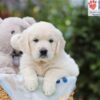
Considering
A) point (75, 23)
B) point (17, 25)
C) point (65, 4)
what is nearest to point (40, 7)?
point (65, 4)

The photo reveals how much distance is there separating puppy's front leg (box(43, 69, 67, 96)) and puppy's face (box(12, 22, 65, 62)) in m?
0.05

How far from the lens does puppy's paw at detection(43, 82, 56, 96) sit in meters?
1.74

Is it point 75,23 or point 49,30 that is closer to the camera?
point 49,30

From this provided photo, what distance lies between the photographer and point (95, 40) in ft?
12.0

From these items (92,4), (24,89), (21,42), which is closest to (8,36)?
(21,42)

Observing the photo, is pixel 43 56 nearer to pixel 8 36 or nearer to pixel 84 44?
pixel 8 36

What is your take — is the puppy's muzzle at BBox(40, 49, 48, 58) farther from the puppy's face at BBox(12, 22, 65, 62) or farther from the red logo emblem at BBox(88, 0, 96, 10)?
the red logo emblem at BBox(88, 0, 96, 10)

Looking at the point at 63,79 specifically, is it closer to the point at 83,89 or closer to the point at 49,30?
the point at 49,30

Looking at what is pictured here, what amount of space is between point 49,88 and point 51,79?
0.04 meters

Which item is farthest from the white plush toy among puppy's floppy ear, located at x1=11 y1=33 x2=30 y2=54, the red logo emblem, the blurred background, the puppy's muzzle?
the blurred background

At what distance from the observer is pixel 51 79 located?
5.78ft

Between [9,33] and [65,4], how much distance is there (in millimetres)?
2279

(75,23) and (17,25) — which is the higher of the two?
(17,25)

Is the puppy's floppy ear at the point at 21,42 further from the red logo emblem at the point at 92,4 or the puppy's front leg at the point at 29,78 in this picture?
the red logo emblem at the point at 92,4
